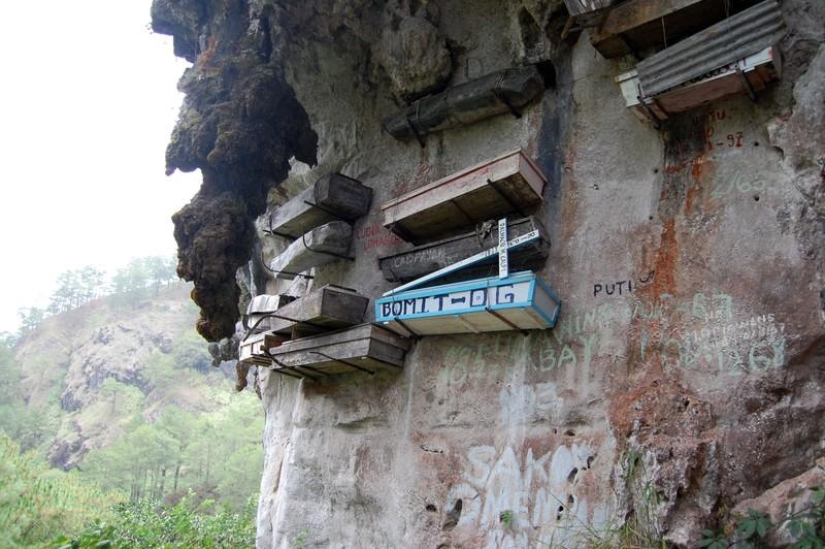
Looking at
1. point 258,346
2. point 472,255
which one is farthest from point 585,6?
point 258,346

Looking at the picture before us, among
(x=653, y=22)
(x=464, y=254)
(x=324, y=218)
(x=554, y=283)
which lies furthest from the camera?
(x=324, y=218)

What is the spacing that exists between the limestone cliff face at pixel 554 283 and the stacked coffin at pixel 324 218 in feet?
0.53

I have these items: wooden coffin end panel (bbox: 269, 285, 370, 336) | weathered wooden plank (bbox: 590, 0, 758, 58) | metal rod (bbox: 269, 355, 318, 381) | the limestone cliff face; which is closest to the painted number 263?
the limestone cliff face

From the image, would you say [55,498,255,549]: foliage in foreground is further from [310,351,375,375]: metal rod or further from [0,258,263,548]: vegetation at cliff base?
[310,351,375,375]: metal rod

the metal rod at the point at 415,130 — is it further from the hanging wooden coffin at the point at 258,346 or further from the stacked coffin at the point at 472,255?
the hanging wooden coffin at the point at 258,346

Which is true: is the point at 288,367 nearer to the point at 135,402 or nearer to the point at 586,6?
the point at 586,6

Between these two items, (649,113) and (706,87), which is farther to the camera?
(649,113)

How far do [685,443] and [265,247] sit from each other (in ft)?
16.7

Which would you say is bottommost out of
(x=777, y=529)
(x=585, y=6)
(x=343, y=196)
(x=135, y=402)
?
(x=777, y=529)

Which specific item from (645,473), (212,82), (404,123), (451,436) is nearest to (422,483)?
(451,436)

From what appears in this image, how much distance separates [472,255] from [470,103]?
130 cm

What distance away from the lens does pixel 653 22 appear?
11.6ft

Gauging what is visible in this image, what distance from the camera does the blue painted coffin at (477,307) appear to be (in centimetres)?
359

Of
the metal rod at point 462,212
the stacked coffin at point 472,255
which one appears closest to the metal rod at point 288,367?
the stacked coffin at point 472,255
